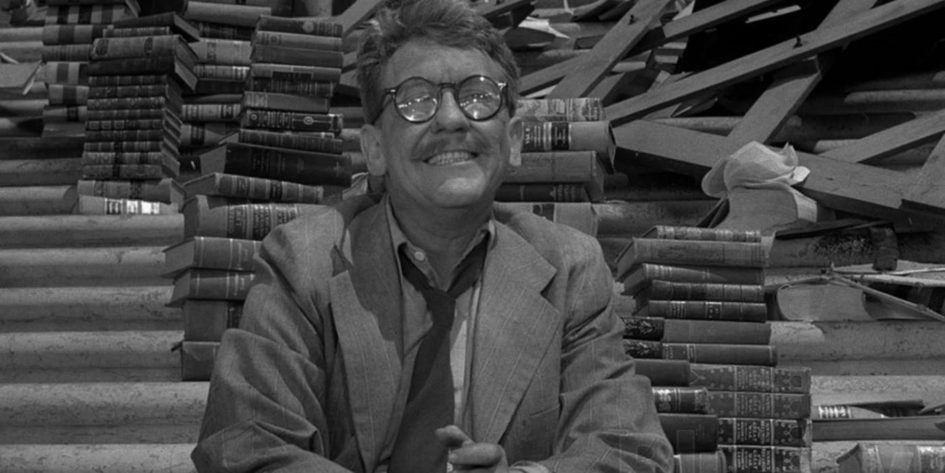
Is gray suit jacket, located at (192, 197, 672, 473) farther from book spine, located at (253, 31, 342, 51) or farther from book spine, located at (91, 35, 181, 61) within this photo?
book spine, located at (91, 35, 181, 61)

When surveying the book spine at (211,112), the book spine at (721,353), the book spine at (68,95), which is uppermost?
the book spine at (68,95)

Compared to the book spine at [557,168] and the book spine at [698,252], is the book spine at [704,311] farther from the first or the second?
the book spine at [557,168]

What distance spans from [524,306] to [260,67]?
2.49m

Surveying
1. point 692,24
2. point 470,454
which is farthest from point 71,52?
point 470,454

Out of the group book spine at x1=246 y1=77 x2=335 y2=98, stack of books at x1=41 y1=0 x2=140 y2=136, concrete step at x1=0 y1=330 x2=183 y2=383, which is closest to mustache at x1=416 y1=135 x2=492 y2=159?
concrete step at x1=0 y1=330 x2=183 y2=383

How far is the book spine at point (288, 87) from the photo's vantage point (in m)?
4.79

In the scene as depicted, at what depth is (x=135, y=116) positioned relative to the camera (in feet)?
17.7

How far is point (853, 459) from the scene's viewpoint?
337 cm

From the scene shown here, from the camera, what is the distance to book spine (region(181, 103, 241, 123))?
5609 mm

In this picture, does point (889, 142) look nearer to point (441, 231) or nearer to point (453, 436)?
point (441, 231)

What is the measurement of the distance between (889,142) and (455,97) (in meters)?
2.92

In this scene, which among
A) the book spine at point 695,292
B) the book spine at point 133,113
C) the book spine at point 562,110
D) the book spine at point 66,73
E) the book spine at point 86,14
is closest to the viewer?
the book spine at point 695,292

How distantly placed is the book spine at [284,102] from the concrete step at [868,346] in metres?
1.63

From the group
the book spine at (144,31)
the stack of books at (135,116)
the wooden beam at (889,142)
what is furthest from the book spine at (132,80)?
the wooden beam at (889,142)
